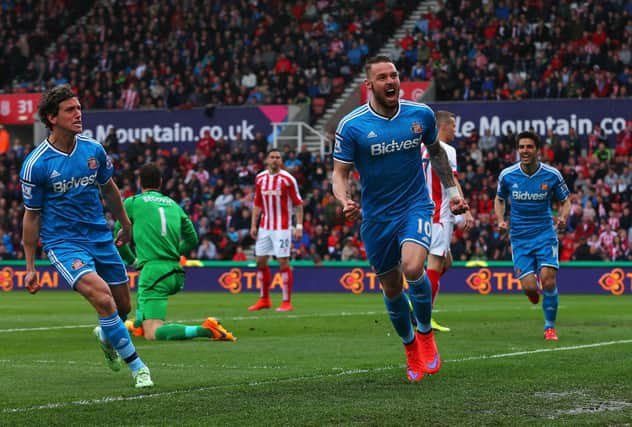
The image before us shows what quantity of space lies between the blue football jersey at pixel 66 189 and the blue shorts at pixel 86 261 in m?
0.06

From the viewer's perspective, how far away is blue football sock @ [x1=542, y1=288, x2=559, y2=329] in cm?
1407

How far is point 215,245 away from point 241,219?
98 cm

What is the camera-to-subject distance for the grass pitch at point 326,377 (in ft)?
25.2

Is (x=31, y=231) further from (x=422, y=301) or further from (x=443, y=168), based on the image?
(x=443, y=168)

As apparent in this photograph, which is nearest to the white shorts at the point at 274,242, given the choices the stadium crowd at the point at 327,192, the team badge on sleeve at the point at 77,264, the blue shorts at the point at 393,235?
the stadium crowd at the point at 327,192

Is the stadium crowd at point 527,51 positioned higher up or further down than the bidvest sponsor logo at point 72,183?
higher up

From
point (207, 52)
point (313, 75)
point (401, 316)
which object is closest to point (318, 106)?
point (313, 75)

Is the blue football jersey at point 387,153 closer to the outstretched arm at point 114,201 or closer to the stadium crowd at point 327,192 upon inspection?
the outstretched arm at point 114,201

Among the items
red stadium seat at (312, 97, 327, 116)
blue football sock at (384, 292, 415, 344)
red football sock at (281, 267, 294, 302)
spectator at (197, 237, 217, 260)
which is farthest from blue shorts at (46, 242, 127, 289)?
red stadium seat at (312, 97, 327, 116)

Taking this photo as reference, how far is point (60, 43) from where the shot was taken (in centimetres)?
4403

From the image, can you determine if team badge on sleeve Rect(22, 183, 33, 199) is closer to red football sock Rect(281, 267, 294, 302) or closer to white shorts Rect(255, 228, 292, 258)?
red football sock Rect(281, 267, 294, 302)

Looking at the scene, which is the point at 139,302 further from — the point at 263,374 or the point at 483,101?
the point at 483,101

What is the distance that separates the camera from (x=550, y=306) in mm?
14164

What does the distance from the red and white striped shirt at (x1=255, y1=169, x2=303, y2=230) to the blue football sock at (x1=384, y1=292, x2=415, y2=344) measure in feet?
35.6
